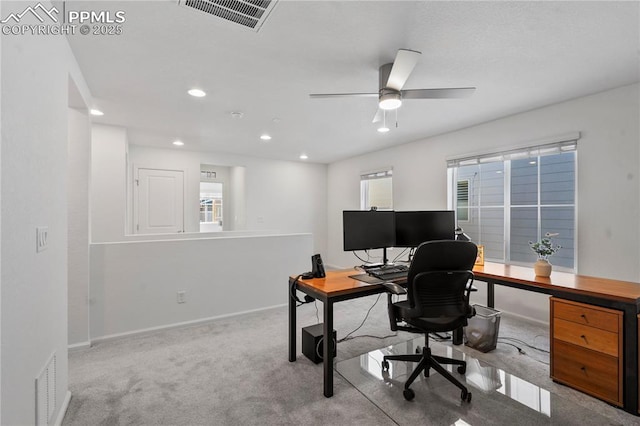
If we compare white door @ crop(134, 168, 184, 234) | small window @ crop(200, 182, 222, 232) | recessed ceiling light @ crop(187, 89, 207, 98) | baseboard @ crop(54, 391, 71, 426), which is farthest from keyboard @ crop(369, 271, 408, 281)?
small window @ crop(200, 182, 222, 232)

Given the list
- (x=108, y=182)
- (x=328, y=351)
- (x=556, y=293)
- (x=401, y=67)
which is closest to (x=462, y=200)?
(x=556, y=293)

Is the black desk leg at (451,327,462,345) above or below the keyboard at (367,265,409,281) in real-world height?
below

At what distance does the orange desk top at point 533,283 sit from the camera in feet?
6.72

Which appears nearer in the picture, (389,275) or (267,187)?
(389,275)

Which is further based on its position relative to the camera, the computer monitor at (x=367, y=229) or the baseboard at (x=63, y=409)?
the computer monitor at (x=367, y=229)

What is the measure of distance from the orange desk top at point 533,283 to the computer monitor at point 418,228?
1.61ft

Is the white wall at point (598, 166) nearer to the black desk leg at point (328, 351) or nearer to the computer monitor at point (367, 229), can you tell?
the computer monitor at point (367, 229)

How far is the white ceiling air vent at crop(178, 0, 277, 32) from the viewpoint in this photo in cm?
170

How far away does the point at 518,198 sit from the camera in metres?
3.80

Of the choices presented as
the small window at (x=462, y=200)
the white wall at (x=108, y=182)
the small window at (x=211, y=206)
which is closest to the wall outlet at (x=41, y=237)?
the white wall at (x=108, y=182)

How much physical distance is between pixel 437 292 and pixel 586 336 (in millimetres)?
1086

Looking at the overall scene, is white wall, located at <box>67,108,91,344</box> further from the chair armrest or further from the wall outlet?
the chair armrest

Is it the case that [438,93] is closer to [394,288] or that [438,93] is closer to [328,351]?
[394,288]

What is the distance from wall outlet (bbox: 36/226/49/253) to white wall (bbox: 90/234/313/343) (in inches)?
69.1
